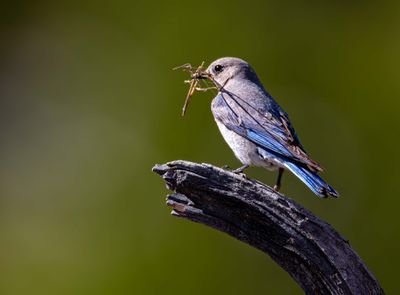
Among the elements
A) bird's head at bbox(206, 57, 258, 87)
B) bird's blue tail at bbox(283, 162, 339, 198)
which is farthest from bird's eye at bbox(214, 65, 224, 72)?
bird's blue tail at bbox(283, 162, 339, 198)

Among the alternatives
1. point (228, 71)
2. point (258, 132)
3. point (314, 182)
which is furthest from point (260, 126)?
point (228, 71)

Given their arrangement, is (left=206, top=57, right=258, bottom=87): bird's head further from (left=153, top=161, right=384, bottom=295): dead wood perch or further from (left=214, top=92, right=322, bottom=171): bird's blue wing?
(left=153, top=161, right=384, bottom=295): dead wood perch

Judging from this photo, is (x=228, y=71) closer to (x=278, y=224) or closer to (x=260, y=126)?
(x=260, y=126)

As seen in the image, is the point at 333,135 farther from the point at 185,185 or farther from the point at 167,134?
the point at 185,185

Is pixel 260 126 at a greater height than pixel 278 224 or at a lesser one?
greater

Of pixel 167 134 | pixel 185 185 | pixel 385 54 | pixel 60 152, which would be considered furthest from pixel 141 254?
pixel 385 54
